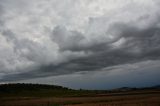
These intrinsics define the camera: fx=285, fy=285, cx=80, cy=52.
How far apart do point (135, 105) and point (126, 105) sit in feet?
10.8

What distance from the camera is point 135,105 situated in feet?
209

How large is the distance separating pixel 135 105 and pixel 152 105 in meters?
4.04

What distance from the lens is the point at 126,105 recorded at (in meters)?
66.7

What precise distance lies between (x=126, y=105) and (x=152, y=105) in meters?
7.16

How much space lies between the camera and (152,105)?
6141cm

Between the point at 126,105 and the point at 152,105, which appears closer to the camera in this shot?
the point at 152,105
